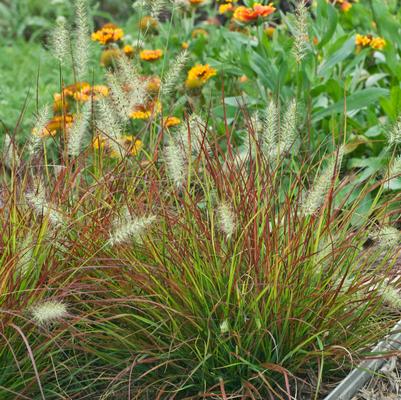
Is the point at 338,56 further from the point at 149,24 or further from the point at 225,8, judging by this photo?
the point at 149,24

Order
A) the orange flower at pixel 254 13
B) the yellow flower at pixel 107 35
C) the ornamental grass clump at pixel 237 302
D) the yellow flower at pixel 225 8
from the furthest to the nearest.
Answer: the yellow flower at pixel 225 8, the yellow flower at pixel 107 35, the orange flower at pixel 254 13, the ornamental grass clump at pixel 237 302

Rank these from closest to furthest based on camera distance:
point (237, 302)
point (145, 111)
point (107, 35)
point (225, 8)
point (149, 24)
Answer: point (237, 302)
point (149, 24)
point (145, 111)
point (107, 35)
point (225, 8)

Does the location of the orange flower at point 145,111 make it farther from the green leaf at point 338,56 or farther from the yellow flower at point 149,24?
the green leaf at point 338,56

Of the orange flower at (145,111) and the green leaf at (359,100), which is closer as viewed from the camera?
the orange flower at (145,111)

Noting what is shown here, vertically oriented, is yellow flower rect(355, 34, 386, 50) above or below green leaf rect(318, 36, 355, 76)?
below

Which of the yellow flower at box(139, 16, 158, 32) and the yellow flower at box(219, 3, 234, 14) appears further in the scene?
the yellow flower at box(219, 3, 234, 14)

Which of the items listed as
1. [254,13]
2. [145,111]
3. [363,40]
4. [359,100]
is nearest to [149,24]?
[145,111]

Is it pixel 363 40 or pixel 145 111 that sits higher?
pixel 145 111

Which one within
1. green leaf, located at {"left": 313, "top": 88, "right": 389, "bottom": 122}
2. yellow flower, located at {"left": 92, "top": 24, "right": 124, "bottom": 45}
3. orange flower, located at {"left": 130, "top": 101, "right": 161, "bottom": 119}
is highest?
orange flower, located at {"left": 130, "top": 101, "right": 161, "bottom": 119}

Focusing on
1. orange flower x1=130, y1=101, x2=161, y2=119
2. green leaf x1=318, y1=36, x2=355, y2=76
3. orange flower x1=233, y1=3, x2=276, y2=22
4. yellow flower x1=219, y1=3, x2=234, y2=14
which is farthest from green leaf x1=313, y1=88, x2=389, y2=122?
yellow flower x1=219, y1=3, x2=234, y2=14

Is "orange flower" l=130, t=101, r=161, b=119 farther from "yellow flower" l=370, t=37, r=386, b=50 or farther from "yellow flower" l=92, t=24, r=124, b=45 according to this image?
"yellow flower" l=370, t=37, r=386, b=50

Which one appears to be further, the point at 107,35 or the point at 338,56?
the point at 107,35

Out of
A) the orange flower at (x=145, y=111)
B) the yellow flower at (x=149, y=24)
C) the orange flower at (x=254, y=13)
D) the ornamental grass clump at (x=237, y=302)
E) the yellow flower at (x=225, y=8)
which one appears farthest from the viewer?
the yellow flower at (x=225, y=8)

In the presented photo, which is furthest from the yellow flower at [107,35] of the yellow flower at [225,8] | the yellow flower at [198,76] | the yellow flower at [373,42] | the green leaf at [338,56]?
the yellow flower at [373,42]
